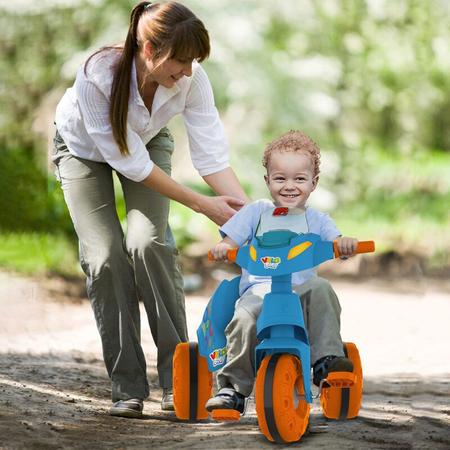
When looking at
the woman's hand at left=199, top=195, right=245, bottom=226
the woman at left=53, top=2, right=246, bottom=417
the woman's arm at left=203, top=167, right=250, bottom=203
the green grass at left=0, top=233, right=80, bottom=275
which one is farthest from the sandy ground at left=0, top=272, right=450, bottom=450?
the woman's arm at left=203, top=167, right=250, bottom=203

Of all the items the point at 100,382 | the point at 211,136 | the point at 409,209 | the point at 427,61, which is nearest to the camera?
the point at 211,136

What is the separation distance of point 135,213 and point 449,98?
36.7 feet

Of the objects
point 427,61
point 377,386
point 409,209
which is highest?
point 427,61

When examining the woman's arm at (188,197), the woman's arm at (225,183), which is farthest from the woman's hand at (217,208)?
the woman's arm at (225,183)

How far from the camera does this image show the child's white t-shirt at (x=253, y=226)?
161 inches

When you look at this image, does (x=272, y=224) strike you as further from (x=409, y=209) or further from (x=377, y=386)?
(x=409, y=209)

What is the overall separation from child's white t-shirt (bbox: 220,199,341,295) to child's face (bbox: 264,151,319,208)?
77 mm

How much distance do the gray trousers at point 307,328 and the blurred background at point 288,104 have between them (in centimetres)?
563

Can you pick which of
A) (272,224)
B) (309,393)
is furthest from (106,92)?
(309,393)

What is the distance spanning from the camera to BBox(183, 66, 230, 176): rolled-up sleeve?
4.61 m

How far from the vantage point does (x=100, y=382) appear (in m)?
5.62

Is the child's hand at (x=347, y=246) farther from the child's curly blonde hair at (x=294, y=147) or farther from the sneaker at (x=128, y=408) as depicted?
the sneaker at (x=128, y=408)

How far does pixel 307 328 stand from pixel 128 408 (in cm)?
99

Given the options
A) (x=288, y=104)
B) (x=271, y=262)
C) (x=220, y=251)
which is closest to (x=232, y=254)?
(x=220, y=251)
